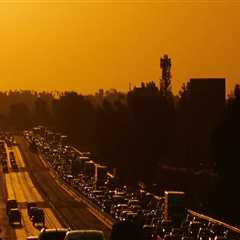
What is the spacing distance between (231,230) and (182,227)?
437 inches

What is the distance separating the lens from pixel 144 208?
310 ft

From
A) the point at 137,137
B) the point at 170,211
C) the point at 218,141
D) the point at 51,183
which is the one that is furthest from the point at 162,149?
the point at 170,211

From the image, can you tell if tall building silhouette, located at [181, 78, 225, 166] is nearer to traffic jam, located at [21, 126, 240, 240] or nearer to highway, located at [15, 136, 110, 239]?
traffic jam, located at [21, 126, 240, 240]

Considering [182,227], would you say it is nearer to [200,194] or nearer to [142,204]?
[142,204]

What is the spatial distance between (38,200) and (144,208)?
2796cm

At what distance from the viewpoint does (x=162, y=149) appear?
14088 centimetres

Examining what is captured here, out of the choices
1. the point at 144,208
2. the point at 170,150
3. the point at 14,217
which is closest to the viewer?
the point at 14,217

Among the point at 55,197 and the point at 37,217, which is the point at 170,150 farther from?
the point at 37,217

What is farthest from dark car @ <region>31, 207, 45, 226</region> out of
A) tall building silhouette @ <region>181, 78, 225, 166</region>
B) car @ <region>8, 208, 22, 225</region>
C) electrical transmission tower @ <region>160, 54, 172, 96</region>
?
electrical transmission tower @ <region>160, 54, 172, 96</region>

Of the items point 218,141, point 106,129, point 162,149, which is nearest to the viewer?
point 218,141

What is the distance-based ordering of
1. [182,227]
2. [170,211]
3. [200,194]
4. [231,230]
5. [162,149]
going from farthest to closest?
[162,149]
[200,194]
[170,211]
[182,227]
[231,230]

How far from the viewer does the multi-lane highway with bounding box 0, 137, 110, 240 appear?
85.9m

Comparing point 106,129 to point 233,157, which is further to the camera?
point 106,129

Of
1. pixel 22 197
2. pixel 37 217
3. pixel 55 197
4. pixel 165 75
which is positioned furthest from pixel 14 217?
pixel 165 75
